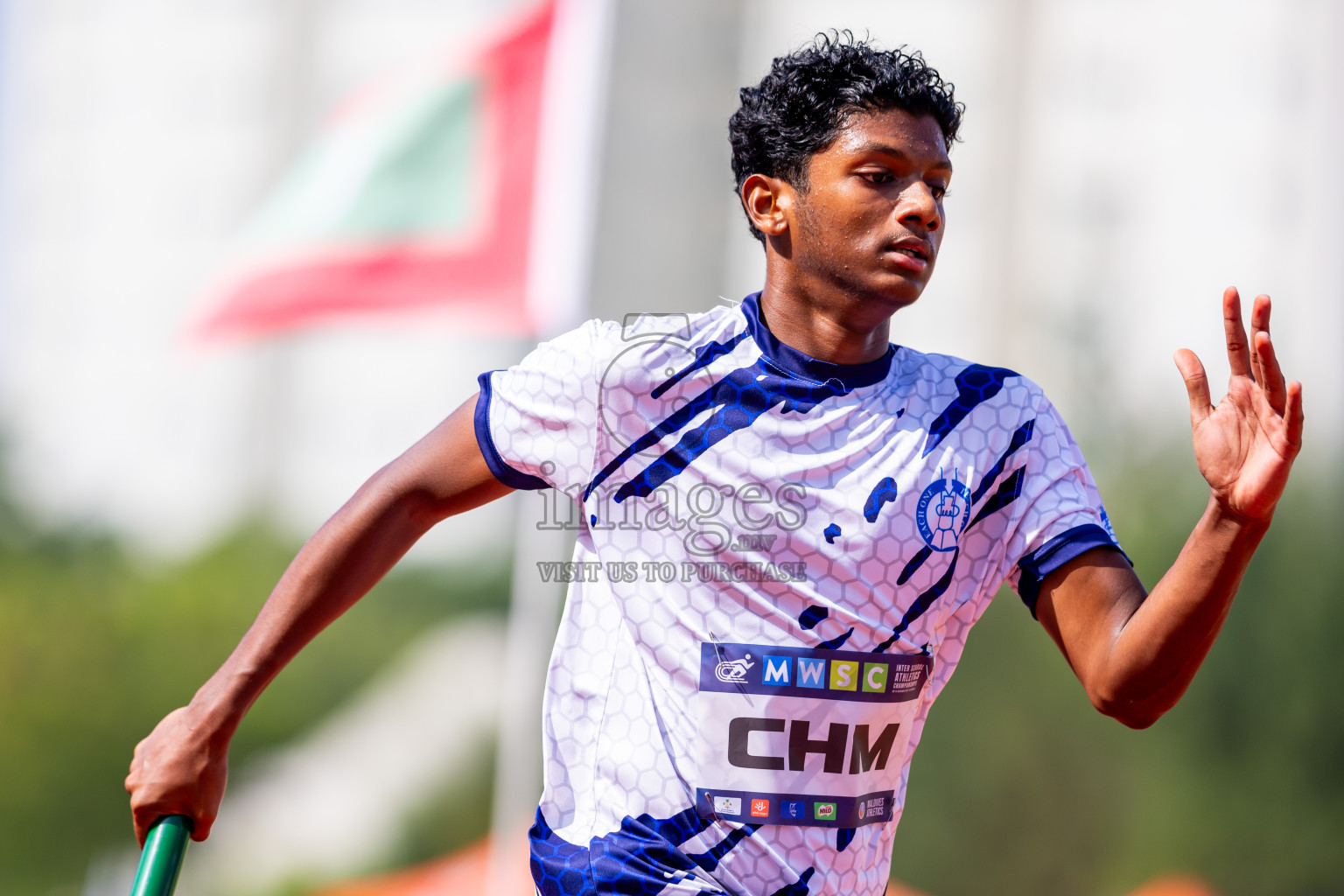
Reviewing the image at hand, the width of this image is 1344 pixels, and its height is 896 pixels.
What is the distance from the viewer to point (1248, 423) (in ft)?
7.28

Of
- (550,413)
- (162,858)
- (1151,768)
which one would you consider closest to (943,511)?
(550,413)

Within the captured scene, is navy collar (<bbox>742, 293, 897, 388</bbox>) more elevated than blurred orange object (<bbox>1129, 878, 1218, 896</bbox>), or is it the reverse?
navy collar (<bbox>742, 293, 897, 388</bbox>)

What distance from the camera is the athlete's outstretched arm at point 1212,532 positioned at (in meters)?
2.15

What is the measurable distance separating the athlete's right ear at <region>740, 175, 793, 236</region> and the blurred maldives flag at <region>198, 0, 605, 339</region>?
3871 mm

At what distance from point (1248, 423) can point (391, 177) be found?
239 inches

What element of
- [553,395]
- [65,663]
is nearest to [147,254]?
[65,663]

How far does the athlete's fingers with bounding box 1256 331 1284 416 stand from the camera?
2146mm

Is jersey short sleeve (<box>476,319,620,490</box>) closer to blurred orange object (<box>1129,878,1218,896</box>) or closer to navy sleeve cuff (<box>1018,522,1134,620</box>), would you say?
navy sleeve cuff (<box>1018,522,1134,620</box>)

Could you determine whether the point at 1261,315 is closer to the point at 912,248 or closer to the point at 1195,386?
the point at 1195,386

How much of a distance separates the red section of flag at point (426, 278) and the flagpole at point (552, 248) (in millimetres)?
93

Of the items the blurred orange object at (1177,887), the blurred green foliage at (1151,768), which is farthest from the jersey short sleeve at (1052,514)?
the blurred green foliage at (1151,768)

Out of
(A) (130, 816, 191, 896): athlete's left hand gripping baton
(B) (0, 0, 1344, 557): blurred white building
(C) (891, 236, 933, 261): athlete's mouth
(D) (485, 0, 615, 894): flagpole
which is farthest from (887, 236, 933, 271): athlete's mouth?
(B) (0, 0, 1344, 557): blurred white building

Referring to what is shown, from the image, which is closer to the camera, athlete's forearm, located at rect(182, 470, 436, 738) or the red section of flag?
athlete's forearm, located at rect(182, 470, 436, 738)

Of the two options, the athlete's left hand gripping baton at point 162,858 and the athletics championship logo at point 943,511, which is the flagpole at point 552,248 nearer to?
the athlete's left hand gripping baton at point 162,858
